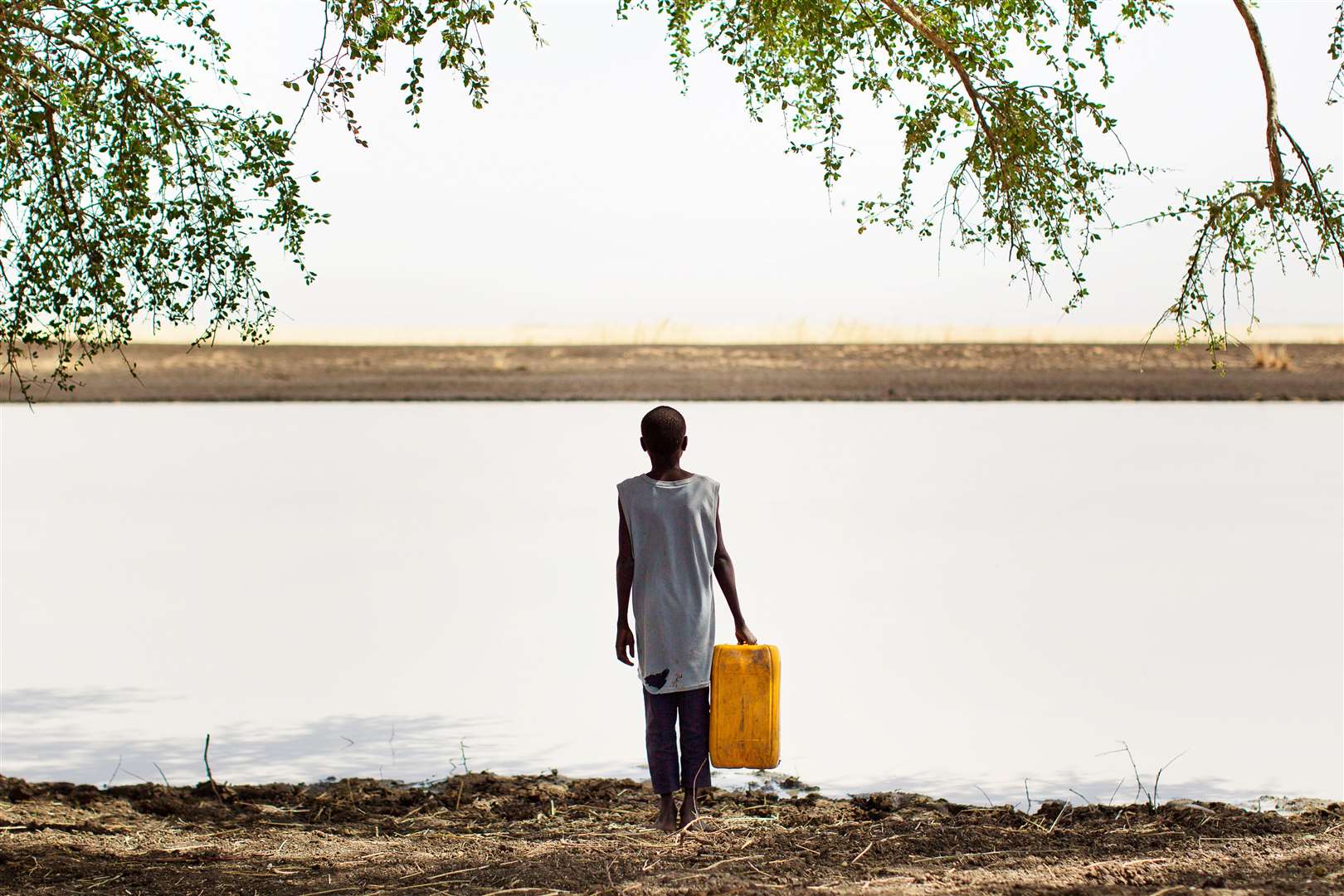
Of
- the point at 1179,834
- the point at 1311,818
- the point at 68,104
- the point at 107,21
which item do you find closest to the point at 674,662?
the point at 1179,834

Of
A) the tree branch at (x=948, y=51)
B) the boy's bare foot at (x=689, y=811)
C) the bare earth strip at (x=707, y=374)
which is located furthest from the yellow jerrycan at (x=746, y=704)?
the bare earth strip at (x=707, y=374)

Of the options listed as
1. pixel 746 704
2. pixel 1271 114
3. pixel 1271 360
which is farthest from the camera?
pixel 1271 360

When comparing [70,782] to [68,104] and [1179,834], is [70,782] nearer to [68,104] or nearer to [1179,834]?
[68,104]

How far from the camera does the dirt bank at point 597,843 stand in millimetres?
5582

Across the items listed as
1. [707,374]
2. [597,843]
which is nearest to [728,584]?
[597,843]

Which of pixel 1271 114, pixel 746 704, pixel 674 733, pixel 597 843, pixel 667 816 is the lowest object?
pixel 597 843

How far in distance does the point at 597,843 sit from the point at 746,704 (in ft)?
3.05

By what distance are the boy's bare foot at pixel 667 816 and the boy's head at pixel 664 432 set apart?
1.50 meters

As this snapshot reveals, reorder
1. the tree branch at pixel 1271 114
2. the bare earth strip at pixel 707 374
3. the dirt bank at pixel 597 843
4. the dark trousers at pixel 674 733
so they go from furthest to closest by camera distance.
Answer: the bare earth strip at pixel 707 374 < the tree branch at pixel 1271 114 < the dark trousers at pixel 674 733 < the dirt bank at pixel 597 843

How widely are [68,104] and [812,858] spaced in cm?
523

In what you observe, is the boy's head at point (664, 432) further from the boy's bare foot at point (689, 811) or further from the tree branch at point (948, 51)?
the tree branch at point (948, 51)

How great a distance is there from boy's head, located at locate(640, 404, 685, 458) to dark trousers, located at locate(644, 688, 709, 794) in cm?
103

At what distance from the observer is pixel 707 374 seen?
123 feet

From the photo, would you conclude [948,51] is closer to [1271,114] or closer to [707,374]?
[1271,114]
